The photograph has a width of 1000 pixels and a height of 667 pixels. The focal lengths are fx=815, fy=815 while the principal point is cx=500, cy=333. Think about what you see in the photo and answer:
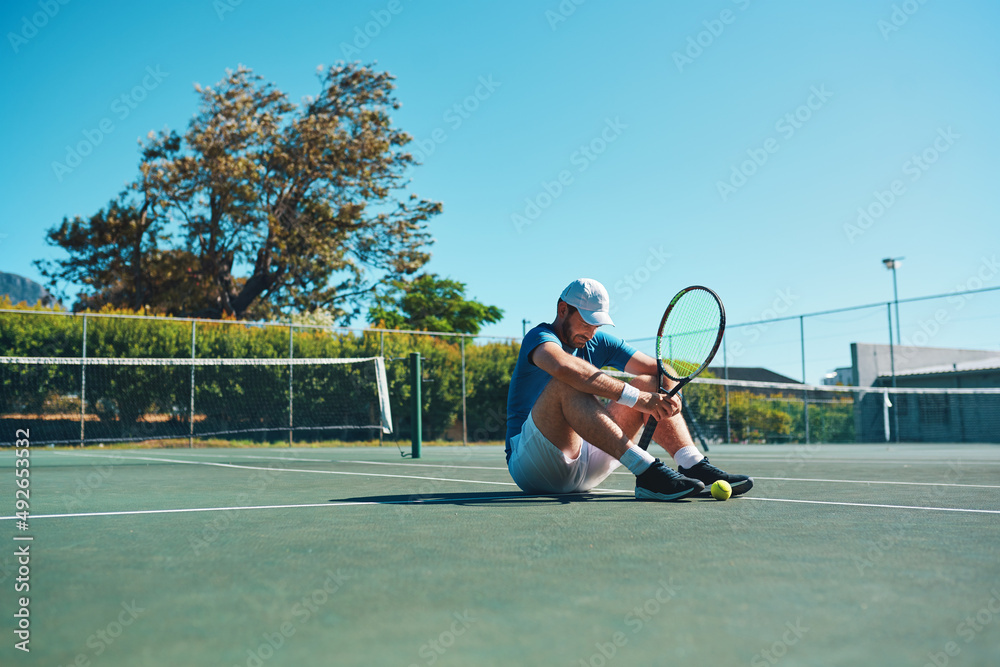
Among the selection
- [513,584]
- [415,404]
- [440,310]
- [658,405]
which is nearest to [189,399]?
[415,404]

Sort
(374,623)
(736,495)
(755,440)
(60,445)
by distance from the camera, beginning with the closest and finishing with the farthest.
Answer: (374,623) → (736,495) → (60,445) → (755,440)

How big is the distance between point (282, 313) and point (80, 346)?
9.77 meters

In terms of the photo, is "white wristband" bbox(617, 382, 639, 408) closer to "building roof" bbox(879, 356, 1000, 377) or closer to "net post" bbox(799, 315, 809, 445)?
Result: "net post" bbox(799, 315, 809, 445)

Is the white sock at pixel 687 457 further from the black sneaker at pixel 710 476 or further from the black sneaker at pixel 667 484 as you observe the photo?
the black sneaker at pixel 667 484

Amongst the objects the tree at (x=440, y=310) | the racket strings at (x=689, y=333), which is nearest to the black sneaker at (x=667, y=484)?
the racket strings at (x=689, y=333)

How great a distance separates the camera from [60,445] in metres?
14.1

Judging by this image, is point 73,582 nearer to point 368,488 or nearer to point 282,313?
point 368,488

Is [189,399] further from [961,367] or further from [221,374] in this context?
[961,367]

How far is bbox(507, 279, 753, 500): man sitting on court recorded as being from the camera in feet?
→ 11.9

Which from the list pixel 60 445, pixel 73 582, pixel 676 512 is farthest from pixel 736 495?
pixel 60 445

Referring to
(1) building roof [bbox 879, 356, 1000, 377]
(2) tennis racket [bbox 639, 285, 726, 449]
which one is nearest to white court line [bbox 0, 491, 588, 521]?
(2) tennis racket [bbox 639, 285, 726, 449]

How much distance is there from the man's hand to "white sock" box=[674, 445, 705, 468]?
0.86ft

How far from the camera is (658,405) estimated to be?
3.70 m

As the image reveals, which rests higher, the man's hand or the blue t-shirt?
the blue t-shirt
